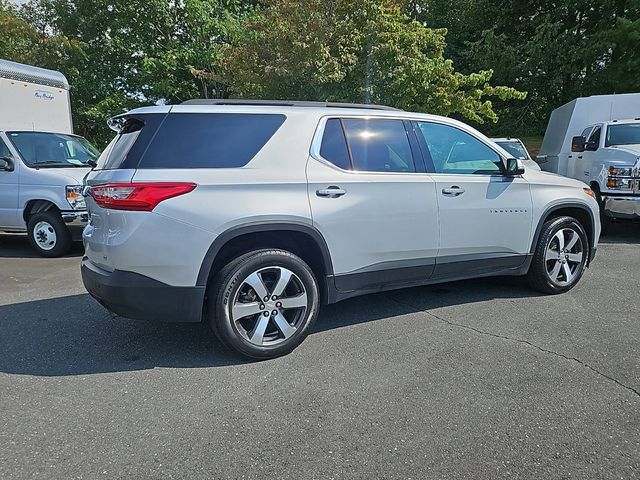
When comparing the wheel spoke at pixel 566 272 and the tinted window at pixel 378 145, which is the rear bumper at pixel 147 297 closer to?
the tinted window at pixel 378 145

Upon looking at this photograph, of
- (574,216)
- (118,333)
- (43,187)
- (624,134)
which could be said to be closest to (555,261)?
(574,216)

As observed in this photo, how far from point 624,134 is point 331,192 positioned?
25.2 feet

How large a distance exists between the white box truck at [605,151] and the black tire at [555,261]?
10.9 ft

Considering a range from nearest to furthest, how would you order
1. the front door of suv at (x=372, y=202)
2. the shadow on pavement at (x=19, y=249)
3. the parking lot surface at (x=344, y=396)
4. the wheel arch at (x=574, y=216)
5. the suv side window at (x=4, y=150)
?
the parking lot surface at (x=344, y=396) < the front door of suv at (x=372, y=202) < the wheel arch at (x=574, y=216) < the suv side window at (x=4, y=150) < the shadow on pavement at (x=19, y=249)

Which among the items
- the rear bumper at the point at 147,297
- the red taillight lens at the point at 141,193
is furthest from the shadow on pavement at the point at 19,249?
the red taillight lens at the point at 141,193

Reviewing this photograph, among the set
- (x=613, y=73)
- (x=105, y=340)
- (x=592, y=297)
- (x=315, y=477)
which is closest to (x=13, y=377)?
(x=105, y=340)

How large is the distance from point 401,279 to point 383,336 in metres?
0.52

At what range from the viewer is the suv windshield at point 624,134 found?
28.3ft

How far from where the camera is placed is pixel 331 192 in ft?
11.9

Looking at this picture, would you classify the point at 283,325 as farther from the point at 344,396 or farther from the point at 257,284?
the point at 344,396

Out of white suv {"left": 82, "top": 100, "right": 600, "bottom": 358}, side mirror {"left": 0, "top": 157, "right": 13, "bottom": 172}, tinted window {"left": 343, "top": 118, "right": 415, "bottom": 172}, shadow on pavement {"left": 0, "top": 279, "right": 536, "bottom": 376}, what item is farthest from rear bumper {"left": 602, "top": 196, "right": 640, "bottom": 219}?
side mirror {"left": 0, "top": 157, "right": 13, "bottom": 172}

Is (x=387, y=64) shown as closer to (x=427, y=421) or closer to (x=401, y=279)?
(x=401, y=279)

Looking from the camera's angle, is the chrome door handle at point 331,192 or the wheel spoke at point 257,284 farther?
the chrome door handle at point 331,192

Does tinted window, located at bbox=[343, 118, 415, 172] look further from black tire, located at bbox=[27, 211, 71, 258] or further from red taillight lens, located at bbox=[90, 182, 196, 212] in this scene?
black tire, located at bbox=[27, 211, 71, 258]
